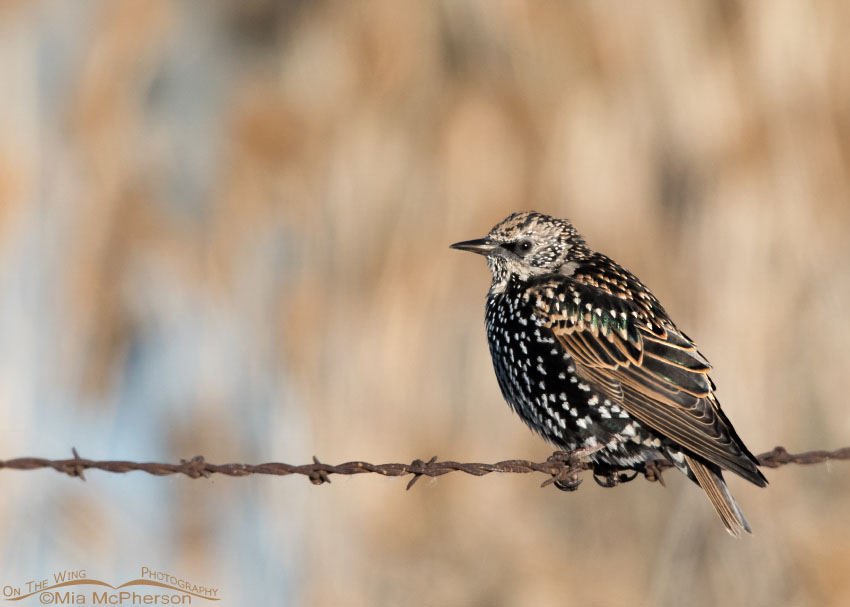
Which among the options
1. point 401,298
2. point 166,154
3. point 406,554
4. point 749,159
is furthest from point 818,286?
point 166,154

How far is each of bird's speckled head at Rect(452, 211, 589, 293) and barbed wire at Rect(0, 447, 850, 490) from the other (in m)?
1.15

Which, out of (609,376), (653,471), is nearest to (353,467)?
(653,471)

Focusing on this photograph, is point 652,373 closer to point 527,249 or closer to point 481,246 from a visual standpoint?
point 527,249

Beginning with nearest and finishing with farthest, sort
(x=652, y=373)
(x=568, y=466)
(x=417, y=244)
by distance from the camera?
(x=652, y=373) → (x=568, y=466) → (x=417, y=244)

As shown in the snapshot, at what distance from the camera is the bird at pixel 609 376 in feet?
18.2

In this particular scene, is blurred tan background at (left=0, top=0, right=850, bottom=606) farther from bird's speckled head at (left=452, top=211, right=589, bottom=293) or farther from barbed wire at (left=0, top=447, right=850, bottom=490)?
barbed wire at (left=0, top=447, right=850, bottom=490)

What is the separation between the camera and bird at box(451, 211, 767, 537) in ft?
18.2

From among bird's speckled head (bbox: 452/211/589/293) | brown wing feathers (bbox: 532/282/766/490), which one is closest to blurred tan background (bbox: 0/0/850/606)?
bird's speckled head (bbox: 452/211/589/293)

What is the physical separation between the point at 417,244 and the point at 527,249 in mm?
2841

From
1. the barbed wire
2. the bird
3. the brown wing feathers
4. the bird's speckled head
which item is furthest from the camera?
the bird's speckled head

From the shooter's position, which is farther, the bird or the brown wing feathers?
the bird

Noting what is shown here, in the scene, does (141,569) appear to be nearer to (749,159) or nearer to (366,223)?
(366,223)

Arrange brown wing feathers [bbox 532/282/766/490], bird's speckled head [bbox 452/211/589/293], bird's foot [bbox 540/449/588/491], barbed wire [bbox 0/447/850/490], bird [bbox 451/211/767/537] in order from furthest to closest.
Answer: bird's speckled head [bbox 452/211/589/293] → bird's foot [bbox 540/449/588/491] → bird [bbox 451/211/767/537] → brown wing feathers [bbox 532/282/766/490] → barbed wire [bbox 0/447/850/490]

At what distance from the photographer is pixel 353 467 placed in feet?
14.7
